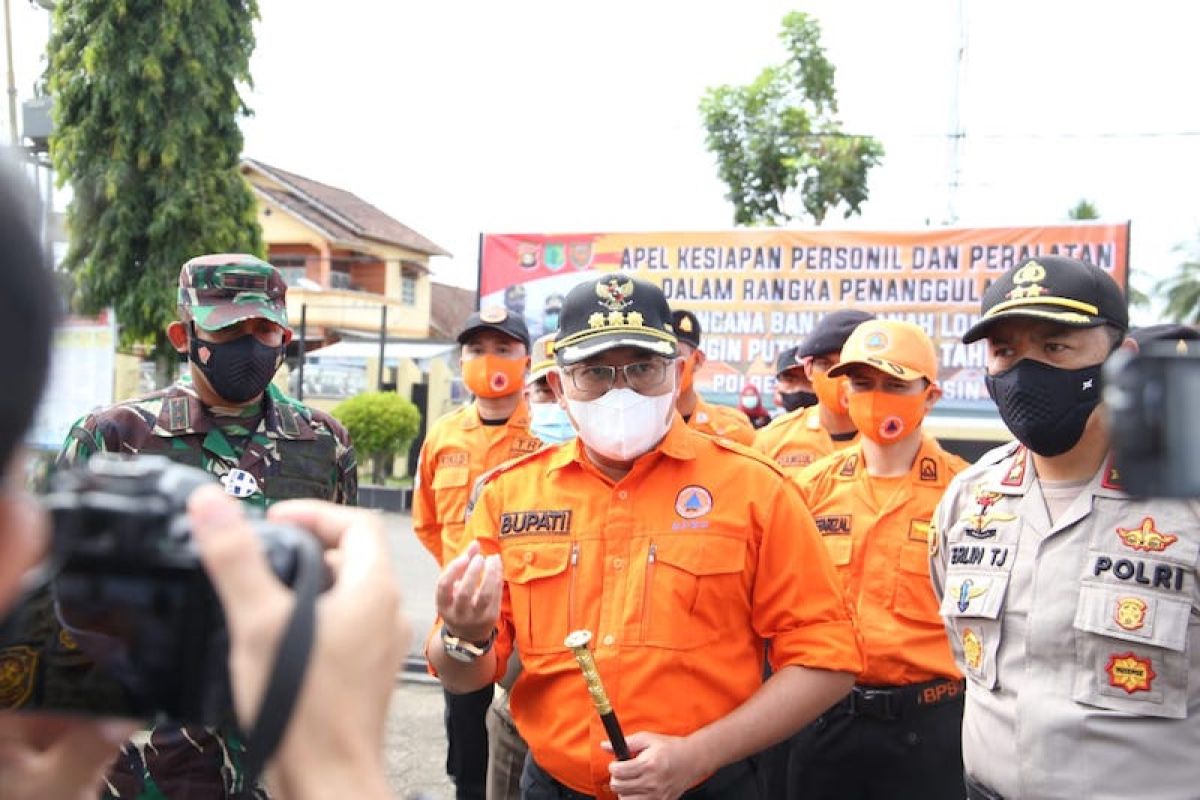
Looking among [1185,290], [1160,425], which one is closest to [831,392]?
[1160,425]

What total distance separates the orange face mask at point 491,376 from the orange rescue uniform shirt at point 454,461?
0.15 m

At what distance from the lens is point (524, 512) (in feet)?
8.93

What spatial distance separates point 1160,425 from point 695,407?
17.0 feet

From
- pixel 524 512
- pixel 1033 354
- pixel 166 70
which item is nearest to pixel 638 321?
pixel 524 512

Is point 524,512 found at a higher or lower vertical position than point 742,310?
lower

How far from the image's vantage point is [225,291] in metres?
3.20

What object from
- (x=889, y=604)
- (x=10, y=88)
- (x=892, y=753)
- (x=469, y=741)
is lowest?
(x=469, y=741)

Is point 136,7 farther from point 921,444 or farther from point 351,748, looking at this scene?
point 351,748

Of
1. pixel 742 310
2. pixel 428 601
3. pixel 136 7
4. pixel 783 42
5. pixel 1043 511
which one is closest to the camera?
pixel 1043 511

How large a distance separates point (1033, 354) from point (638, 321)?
3.20 ft

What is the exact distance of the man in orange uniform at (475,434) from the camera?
5.42 meters

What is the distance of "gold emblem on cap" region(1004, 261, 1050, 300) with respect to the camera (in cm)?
264

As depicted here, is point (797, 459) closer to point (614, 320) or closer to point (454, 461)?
point (454, 461)

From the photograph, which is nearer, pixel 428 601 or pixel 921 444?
pixel 921 444
